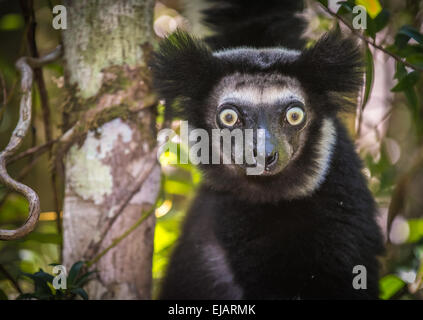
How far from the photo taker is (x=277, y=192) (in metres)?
2.59

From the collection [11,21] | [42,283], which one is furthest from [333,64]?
[11,21]

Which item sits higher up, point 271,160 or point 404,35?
point 404,35

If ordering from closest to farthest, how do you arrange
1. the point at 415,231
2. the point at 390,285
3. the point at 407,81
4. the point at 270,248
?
1. the point at 407,81
2. the point at 270,248
3. the point at 390,285
4. the point at 415,231

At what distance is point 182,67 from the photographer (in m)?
2.57

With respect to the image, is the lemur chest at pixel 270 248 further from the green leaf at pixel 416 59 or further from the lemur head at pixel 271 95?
the green leaf at pixel 416 59

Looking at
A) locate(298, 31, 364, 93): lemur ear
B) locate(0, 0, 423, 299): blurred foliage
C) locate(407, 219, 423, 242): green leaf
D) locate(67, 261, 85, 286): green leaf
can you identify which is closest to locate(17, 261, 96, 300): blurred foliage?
locate(67, 261, 85, 286): green leaf

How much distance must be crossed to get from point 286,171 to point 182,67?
2.85ft

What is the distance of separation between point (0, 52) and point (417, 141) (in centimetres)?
327

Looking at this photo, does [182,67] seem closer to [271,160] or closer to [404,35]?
[271,160]

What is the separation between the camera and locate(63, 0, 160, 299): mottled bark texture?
2289 millimetres

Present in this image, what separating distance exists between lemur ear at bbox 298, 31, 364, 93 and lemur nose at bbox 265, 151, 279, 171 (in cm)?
57

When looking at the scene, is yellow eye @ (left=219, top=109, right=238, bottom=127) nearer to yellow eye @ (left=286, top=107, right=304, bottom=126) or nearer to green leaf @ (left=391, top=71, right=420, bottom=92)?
yellow eye @ (left=286, top=107, right=304, bottom=126)
